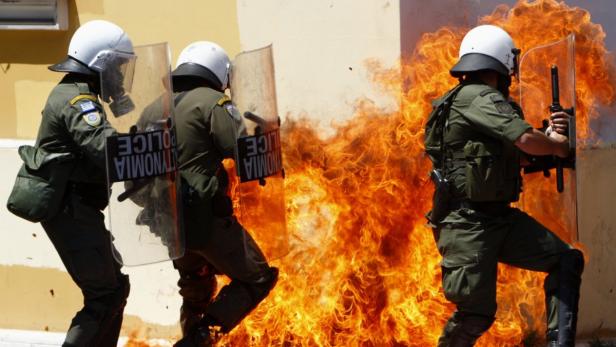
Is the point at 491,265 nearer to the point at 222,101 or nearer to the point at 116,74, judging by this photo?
the point at 222,101

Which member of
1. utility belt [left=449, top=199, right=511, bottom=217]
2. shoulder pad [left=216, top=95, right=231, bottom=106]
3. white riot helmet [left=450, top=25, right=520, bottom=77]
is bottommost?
utility belt [left=449, top=199, right=511, bottom=217]

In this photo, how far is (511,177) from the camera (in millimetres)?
5289

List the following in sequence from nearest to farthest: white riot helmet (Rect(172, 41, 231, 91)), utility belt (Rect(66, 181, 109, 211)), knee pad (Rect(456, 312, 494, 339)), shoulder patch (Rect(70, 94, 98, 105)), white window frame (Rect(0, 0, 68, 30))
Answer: shoulder patch (Rect(70, 94, 98, 105)) → knee pad (Rect(456, 312, 494, 339)) → utility belt (Rect(66, 181, 109, 211)) → white riot helmet (Rect(172, 41, 231, 91)) → white window frame (Rect(0, 0, 68, 30))

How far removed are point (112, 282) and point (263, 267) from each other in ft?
2.84

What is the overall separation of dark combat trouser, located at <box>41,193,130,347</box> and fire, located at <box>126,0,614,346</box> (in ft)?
3.72

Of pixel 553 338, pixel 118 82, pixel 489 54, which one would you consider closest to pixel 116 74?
pixel 118 82

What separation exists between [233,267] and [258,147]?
2.35 ft

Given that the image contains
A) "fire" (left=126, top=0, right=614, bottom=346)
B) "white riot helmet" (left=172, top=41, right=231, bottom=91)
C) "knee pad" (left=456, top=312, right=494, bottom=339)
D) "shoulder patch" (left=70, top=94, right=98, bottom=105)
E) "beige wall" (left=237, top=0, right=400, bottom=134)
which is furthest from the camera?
"beige wall" (left=237, top=0, right=400, bottom=134)

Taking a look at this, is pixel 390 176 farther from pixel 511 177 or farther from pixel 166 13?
pixel 166 13

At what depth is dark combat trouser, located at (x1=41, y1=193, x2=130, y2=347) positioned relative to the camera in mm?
5371

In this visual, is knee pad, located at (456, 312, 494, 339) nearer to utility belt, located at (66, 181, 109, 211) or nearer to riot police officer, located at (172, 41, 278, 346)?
riot police officer, located at (172, 41, 278, 346)

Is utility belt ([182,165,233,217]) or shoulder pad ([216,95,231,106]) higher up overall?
shoulder pad ([216,95,231,106])

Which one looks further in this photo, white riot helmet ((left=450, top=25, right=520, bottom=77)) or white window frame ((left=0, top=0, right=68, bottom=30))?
white window frame ((left=0, top=0, right=68, bottom=30))

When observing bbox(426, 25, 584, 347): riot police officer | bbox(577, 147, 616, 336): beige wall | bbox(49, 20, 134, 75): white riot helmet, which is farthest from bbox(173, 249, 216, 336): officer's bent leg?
bbox(577, 147, 616, 336): beige wall
